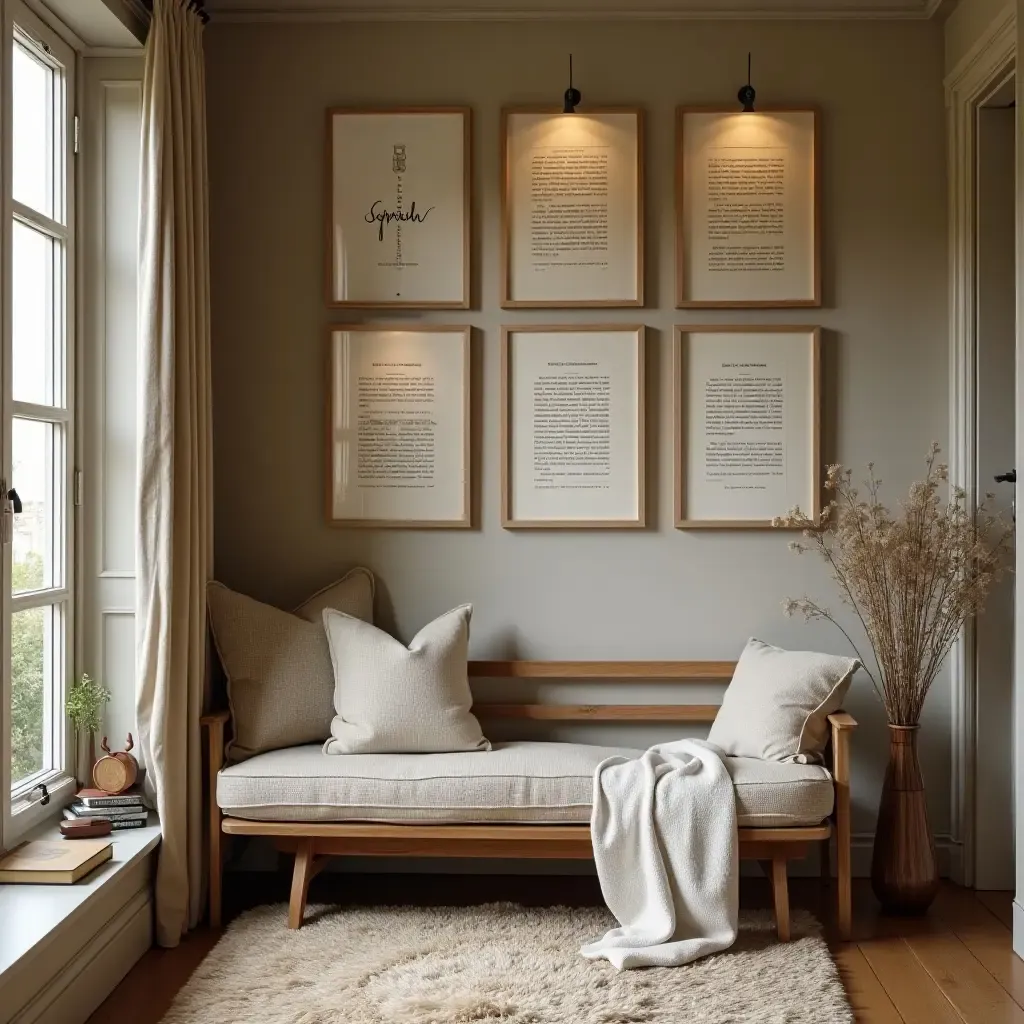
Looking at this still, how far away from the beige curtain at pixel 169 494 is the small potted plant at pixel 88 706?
19cm

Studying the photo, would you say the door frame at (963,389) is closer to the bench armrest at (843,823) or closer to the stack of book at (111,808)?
the bench armrest at (843,823)

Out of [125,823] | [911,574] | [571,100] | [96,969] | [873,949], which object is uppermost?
[571,100]

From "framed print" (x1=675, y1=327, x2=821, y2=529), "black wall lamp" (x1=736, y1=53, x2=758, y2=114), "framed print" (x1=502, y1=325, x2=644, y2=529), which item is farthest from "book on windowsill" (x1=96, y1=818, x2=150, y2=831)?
"black wall lamp" (x1=736, y1=53, x2=758, y2=114)

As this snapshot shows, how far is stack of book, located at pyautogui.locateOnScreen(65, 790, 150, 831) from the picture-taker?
3.13 metres

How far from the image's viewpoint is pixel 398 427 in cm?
377

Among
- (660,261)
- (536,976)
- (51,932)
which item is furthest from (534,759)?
(660,261)

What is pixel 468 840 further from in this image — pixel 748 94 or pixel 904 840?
pixel 748 94

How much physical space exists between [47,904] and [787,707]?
2060 millimetres

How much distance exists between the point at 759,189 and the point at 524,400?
1068mm

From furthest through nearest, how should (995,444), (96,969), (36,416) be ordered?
(995,444)
(36,416)
(96,969)

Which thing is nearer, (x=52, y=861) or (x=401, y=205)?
(x=52, y=861)

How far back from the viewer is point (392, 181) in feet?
12.3

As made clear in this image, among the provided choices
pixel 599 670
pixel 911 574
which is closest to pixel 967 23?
pixel 911 574

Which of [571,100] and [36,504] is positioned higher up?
[571,100]
